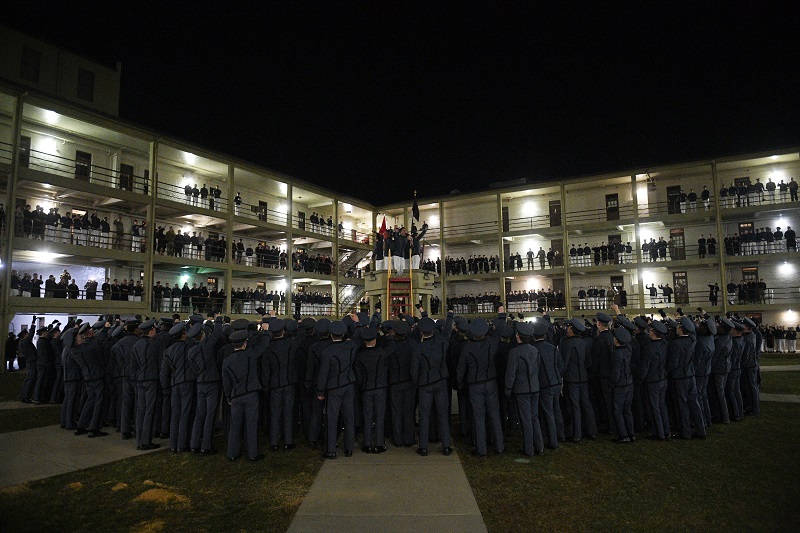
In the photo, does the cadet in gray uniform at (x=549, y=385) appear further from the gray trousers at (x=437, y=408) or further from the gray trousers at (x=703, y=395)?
the gray trousers at (x=703, y=395)

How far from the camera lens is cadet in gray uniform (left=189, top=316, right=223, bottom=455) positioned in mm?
7383

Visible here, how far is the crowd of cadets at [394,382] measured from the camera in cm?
735

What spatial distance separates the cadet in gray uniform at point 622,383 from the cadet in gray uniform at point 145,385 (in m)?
7.55

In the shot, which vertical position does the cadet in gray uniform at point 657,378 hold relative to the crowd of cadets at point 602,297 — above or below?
below

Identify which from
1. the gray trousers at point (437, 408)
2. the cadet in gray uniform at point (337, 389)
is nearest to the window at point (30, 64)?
the cadet in gray uniform at point (337, 389)

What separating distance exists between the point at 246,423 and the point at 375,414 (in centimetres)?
198

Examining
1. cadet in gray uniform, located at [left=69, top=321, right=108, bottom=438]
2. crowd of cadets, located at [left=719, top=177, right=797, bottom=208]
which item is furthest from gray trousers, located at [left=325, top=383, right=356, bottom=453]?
crowd of cadets, located at [left=719, top=177, right=797, bottom=208]

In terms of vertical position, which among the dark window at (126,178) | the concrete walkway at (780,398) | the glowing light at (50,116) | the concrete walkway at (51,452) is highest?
the glowing light at (50,116)

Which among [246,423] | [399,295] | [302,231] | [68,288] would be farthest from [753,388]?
[302,231]

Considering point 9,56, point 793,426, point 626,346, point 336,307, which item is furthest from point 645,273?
point 9,56

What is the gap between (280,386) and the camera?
7.72m

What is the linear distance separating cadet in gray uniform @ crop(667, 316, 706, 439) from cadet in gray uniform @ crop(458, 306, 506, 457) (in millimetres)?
3191

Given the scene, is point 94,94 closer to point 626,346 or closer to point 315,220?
point 315,220

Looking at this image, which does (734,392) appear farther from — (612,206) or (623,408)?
(612,206)
